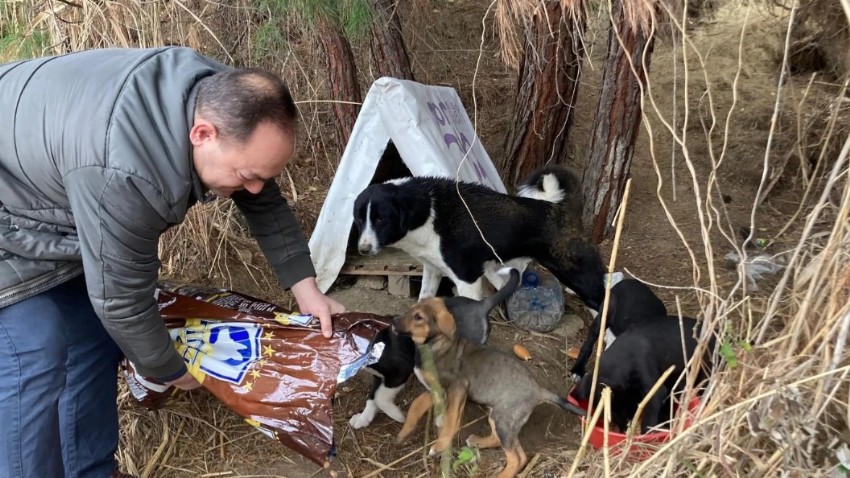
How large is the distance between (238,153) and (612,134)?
3202 mm

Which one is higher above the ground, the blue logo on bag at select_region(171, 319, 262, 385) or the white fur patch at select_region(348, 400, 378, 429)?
the blue logo on bag at select_region(171, 319, 262, 385)

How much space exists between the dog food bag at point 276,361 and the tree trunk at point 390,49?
259 cm

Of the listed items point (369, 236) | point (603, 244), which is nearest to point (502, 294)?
point (369, 236)

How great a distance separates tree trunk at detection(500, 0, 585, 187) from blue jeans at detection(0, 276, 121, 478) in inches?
132

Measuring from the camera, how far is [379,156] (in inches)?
163

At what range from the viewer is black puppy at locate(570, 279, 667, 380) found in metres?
3.46

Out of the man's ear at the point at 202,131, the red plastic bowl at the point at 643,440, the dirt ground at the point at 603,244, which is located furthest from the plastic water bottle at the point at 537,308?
the man's ear at the point at 202,131

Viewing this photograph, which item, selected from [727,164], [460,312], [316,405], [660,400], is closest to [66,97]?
[316,405]

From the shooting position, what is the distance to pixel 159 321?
2291mm

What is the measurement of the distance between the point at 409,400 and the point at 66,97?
85.3 inches

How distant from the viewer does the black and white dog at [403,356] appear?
298 cm

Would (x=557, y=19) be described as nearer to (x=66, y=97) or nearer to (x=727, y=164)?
(x=727, y=164)

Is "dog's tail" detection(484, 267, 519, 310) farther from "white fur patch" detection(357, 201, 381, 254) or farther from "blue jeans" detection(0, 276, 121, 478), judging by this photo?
"blue jeans" detection(0, 276, 121, 478)

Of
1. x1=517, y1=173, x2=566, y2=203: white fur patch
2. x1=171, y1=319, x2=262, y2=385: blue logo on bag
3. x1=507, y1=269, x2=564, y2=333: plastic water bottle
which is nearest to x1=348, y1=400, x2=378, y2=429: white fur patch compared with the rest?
x1=171, y1=319, x2=262, y2=385: blue logo on bag
